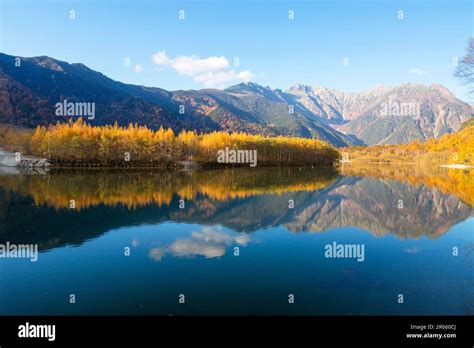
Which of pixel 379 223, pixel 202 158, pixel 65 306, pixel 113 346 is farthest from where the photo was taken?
pixel 202 158

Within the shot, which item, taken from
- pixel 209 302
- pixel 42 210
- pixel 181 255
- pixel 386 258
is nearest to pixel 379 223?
pixel 386 258

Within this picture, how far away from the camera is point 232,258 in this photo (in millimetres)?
19141

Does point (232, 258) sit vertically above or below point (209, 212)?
below

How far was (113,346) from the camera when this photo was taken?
9.71 m

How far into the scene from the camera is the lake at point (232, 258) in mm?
13000

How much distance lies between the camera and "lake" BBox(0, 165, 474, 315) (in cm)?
1300

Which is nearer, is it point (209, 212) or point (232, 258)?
point (232, 258)

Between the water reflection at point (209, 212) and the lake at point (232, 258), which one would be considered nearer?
the lake at point (232, 258)

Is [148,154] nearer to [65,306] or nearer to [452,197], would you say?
[452,197]

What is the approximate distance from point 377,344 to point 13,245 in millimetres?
20023

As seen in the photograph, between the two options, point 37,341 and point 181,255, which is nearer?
point 37,341

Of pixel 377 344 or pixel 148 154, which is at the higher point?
pixel 148 154

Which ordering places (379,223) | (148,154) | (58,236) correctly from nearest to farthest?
(58,236) < (379,223) < (148,154)

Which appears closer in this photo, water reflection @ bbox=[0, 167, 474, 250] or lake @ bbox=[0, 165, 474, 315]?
lake @ bbox=[0, 165, 474, 315]
